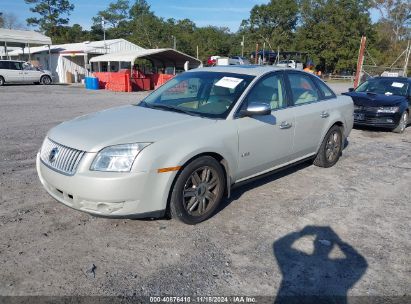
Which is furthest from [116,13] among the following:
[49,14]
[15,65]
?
[15,65]

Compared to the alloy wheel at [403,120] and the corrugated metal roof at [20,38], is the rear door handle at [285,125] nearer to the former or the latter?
the alloy wheel at [403,120]

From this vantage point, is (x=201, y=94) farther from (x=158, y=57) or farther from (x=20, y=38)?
(x=20, y=38)

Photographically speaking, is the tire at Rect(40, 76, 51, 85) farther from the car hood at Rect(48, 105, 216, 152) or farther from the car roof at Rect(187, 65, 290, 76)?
the car hood at Rect(48, 105, 216, 152)

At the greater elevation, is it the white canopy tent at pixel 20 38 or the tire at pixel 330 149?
the white canopy tent at pixel 20 38

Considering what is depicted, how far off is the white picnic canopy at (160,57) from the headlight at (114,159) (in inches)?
812

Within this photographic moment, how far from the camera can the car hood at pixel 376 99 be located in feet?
29.7

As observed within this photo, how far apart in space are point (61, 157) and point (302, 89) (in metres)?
3.45

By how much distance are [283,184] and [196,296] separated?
276 cm

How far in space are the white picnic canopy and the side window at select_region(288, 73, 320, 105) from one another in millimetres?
19009

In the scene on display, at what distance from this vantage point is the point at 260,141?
167 inches

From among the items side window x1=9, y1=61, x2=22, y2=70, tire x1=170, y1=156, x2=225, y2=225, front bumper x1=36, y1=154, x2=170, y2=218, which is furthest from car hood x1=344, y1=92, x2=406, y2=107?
side window x1=9, y1=61, x2=22, y2=70

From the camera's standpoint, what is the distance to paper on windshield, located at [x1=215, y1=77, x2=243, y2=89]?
14.1 ft

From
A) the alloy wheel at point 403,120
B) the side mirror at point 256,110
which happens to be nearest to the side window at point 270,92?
the side mirror at point 256,110

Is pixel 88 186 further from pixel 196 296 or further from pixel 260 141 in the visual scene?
pixel 260 141
